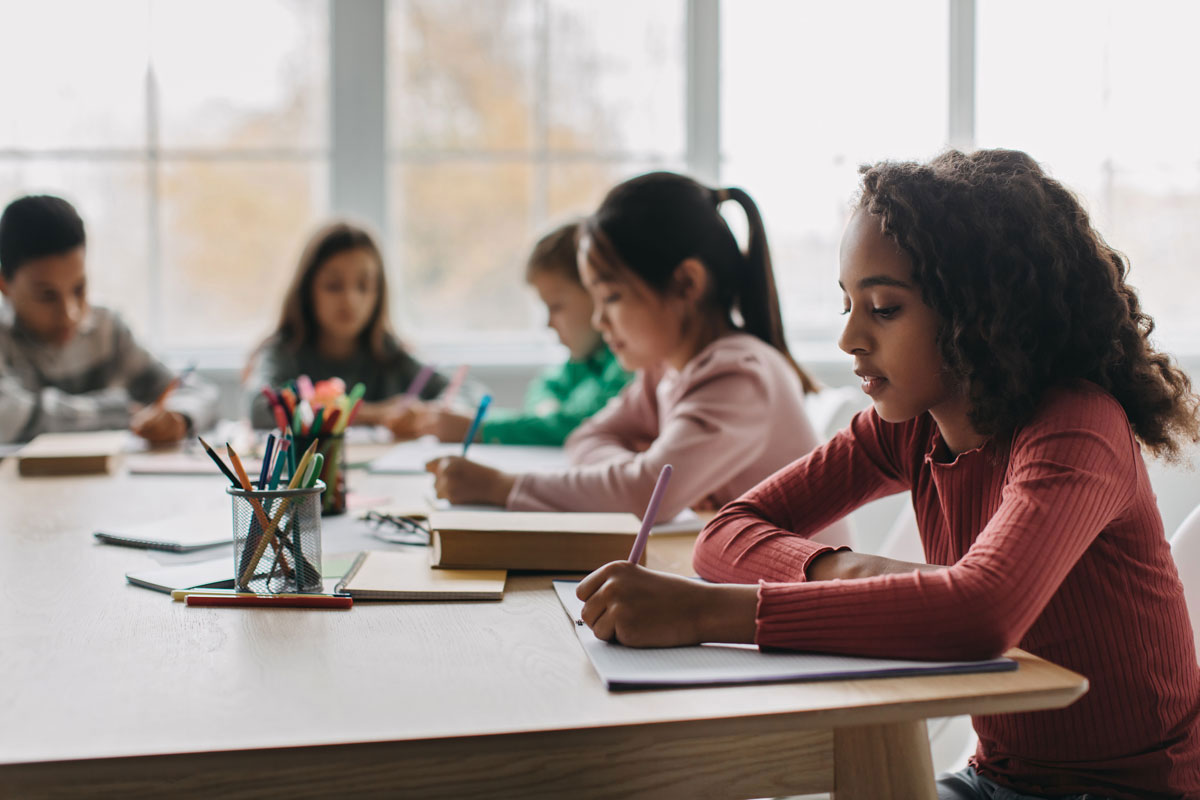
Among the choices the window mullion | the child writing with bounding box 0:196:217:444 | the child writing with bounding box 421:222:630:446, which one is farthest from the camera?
the window mullion

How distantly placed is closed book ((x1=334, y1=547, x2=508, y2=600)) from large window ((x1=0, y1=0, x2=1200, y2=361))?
2503 mm

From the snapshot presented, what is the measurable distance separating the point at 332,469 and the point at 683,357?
0.57 metres

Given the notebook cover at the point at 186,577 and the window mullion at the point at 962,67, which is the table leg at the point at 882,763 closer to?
the notebook cover at the point at 186,577

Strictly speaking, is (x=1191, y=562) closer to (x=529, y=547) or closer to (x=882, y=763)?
(x=882, y=763)

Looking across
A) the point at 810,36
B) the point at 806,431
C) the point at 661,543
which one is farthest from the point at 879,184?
the point at 810,36

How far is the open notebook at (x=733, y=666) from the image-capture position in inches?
28.1

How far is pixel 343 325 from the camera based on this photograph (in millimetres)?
2822

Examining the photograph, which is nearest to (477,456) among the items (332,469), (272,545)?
(332,469)

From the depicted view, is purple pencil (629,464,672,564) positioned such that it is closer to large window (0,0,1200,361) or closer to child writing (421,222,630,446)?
child writing (421,222,630,446)

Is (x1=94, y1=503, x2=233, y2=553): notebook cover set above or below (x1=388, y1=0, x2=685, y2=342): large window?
below

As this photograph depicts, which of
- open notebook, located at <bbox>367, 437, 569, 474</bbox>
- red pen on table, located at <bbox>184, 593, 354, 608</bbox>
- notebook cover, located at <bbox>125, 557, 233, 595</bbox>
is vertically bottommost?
open notebook, located at <bbox>367, 437, 569, 474</bbox>

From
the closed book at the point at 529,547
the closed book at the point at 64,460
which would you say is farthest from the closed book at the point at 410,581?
the closed book at the point at 64,460

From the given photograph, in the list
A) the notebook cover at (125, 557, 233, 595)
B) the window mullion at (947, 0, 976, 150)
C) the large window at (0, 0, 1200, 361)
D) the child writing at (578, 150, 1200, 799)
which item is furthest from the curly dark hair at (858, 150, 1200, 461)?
the window mullion at (947, 0, 976, 150)

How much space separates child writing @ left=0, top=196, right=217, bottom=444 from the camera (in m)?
1.99
